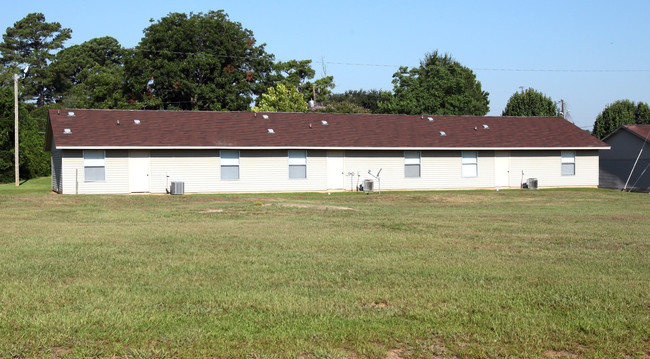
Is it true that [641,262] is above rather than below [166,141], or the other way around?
below

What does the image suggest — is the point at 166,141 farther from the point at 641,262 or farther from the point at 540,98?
the point at 540,98

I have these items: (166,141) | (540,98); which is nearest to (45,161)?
(166,141)

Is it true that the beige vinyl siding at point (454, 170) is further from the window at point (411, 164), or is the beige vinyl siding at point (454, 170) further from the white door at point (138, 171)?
the white door at point (138, 171)

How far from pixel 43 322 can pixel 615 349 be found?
5320 mm

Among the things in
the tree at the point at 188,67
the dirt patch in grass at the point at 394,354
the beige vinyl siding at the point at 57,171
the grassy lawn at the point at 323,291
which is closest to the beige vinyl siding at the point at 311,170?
the beige vinyl siding at the point at 57,171

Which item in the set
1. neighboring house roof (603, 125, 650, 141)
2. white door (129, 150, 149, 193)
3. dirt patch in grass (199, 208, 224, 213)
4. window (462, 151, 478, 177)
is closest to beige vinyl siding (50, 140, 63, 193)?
white door (129, 150, 149, 193)

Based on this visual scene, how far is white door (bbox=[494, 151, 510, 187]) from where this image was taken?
1490 inches

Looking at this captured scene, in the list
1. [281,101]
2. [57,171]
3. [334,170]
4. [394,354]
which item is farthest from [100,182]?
[394,354]

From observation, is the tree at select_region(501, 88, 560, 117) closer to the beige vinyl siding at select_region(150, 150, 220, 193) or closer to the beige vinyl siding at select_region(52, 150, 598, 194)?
the beige vinyl siding at select_region(52, 150, 598, 194)

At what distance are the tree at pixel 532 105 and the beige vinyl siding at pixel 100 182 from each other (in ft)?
141

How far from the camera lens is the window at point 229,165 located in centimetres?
3331

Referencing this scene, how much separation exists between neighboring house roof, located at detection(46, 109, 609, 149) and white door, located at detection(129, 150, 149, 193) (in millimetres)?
698

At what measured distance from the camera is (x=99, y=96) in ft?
181

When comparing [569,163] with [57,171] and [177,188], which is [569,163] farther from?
[57,171]
